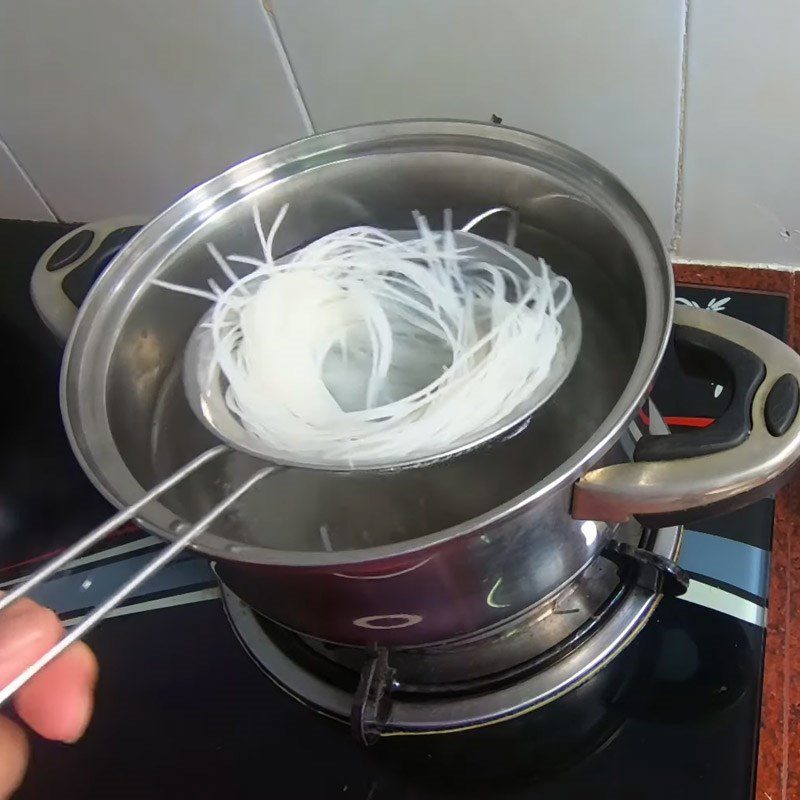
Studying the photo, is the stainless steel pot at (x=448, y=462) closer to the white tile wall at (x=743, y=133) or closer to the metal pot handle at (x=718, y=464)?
the metal pot handle at (x=718, y=464)

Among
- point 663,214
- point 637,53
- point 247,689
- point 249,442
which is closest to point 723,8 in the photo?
point 637,53

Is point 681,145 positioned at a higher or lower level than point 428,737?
higher

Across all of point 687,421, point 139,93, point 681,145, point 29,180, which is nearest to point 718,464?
point 687,421

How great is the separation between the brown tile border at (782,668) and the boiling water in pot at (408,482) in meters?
0.15

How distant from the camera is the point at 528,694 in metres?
0.50

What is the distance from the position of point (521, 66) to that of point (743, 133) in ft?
0.52

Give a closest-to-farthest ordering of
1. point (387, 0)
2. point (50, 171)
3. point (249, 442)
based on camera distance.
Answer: point (249, 442) → point (387, 0) → point (50, 171)

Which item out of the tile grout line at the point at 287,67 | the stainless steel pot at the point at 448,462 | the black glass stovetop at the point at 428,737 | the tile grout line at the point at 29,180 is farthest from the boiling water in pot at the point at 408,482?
the tile grout line at the point at 29,180

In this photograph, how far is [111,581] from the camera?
61 centimetres

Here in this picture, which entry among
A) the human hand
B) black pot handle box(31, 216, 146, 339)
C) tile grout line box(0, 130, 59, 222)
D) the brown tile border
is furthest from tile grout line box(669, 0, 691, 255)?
tile grout line box(0, 130, 59, 222)

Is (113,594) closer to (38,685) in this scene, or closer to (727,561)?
(38,685)

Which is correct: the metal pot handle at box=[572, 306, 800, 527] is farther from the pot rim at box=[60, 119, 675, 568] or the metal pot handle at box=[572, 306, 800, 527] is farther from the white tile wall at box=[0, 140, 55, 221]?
the white tile wall at box=[0, 140, 55, 221]

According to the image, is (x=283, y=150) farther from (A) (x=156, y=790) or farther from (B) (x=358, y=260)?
(A) (x=156, y=790)

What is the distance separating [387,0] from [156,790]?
20.9 inches
